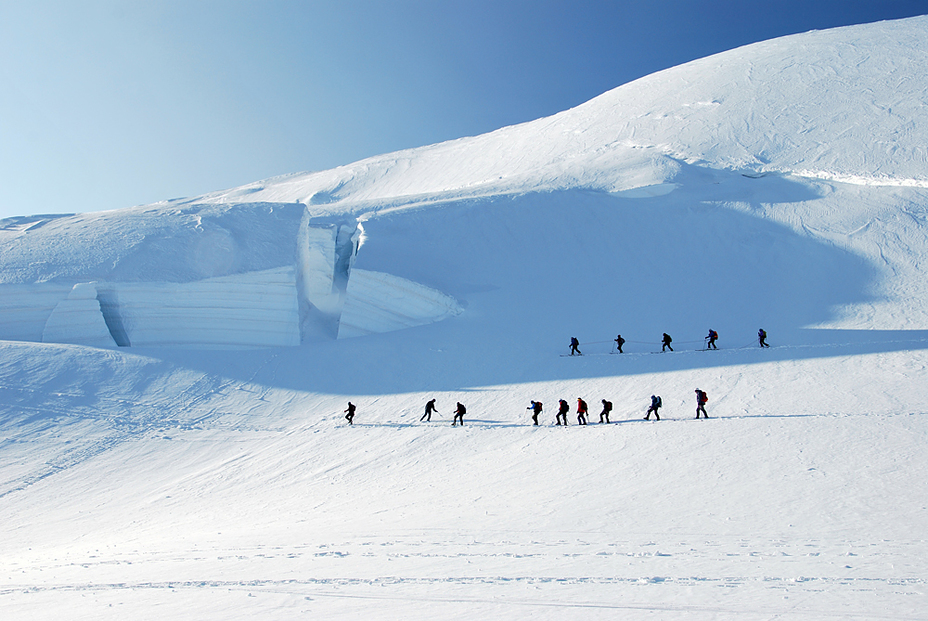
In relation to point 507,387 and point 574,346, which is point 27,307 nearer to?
point 507,387

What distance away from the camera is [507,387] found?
16203mm

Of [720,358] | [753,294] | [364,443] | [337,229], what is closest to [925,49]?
[753,294]

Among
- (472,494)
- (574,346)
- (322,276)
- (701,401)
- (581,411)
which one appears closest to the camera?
(472,494)

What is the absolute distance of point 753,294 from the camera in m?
21.8

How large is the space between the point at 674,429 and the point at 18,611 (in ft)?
33.2

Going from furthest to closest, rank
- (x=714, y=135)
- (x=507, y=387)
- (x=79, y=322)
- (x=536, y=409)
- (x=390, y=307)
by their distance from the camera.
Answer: (x=714, y=135)
(x=390, y=307)
(x=79, y=322)
(x=507, y=387)
(x=536, y=409)

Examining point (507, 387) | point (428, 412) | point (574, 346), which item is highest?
point (574, 346)

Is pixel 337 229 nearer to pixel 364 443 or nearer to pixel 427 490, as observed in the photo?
pixel 364 443

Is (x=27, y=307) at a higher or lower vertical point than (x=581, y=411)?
higher

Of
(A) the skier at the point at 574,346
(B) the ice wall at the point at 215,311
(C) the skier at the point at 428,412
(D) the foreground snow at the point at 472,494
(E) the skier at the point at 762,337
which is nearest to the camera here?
(D) the foreground snow at the point at 472,494

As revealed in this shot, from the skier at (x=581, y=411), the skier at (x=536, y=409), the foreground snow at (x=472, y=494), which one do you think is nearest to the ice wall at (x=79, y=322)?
the foreground snow at (x=472, y=494)

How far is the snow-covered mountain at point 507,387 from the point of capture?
5.71 m

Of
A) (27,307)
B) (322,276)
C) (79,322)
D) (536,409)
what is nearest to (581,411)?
(536,409)

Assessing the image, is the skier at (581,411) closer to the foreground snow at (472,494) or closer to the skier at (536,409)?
the foreground snow at (472,494)
